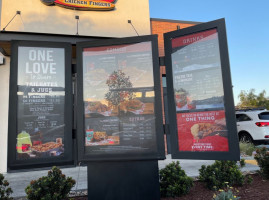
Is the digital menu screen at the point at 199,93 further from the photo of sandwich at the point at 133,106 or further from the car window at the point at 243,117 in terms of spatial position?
the car window at the point at 243,117

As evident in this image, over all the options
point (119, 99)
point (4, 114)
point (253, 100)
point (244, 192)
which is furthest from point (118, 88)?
point (253, 100)

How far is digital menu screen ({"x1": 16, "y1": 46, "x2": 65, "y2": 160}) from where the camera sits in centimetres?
294

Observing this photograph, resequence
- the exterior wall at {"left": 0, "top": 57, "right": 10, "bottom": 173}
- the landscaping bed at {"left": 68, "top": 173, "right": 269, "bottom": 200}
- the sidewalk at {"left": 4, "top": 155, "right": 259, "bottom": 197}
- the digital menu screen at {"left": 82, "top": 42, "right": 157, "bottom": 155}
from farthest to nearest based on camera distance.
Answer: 1. the exterior wall at {"left": 0, "top": 57, "right": 10, "bottom": 173}
2. the sidewalk at {"left": 4, "top": 155, "right": 259, "bottom": 197}
3. the landscaping bed at {"left": 68, "top": 173, "right": 269, "bottom": 200}
4. the digital menu screen at {"left": 82, "top": 42, "right": 157, "bottom": 155}

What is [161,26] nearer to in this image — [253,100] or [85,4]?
[85,4]

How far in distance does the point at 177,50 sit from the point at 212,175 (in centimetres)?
241

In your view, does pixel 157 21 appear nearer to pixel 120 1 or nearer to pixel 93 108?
pixel 120 1

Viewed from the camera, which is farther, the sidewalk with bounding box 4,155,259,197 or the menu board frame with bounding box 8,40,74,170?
the sidewalk with bounding box 4,155,259,197

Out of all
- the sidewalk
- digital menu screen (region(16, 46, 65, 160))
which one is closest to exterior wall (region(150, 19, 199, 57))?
the sidewalk

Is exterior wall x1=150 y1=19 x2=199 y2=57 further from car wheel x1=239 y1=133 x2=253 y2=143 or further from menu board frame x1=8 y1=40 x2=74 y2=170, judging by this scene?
car wheel x1=239 y1=133 x2=253 y2=143

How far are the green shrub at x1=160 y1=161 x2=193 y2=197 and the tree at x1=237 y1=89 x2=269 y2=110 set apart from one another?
30125mm

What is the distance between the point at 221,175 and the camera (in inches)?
150

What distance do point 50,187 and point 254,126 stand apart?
29.9 ft

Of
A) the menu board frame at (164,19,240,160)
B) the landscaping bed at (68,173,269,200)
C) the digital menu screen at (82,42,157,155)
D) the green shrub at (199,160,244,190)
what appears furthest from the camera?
the green shrub at (199,160,244,190)

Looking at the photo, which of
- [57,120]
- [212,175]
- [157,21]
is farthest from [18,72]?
[157,21]
